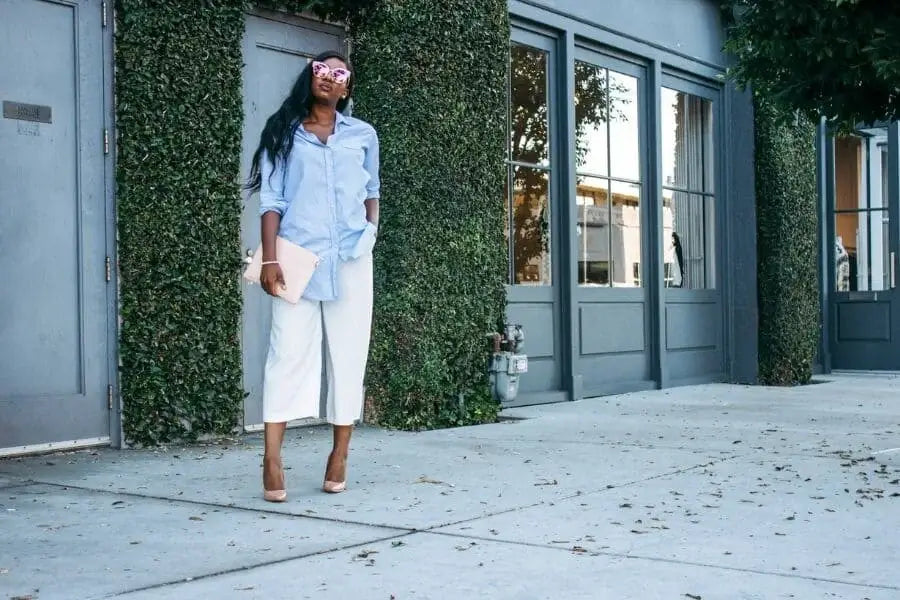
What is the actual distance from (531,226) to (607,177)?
4.12ft

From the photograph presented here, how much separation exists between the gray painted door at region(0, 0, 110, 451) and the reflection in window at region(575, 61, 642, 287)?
15.4 ft

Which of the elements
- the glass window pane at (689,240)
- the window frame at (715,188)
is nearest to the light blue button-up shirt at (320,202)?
the glass window pane at (689,240)

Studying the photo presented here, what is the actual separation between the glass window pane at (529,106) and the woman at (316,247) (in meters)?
4.58

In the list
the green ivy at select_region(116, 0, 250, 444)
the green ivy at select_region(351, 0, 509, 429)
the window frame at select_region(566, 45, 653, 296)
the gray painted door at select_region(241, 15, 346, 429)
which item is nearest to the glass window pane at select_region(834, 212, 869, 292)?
the window frame at select_region(566, 45, 653, 296)

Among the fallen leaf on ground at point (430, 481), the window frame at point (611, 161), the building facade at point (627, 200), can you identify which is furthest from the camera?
the window frame at point (611, 161)

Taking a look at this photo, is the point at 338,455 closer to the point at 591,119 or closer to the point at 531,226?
the point at 531,226

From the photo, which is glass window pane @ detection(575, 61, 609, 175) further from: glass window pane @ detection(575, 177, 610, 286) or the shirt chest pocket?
the shirt chest pocket

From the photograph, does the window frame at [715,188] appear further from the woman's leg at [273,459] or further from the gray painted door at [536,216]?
the woman's leg at [273,459]

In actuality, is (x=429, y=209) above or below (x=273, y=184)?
above

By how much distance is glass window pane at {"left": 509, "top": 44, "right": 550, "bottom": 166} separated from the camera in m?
9.48

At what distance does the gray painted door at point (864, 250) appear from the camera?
44.7ft

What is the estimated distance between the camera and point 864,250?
46.0 feet

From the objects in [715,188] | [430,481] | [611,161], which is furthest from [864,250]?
[430,481]

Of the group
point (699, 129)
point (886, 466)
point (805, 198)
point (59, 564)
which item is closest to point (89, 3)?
point (59, 564)
